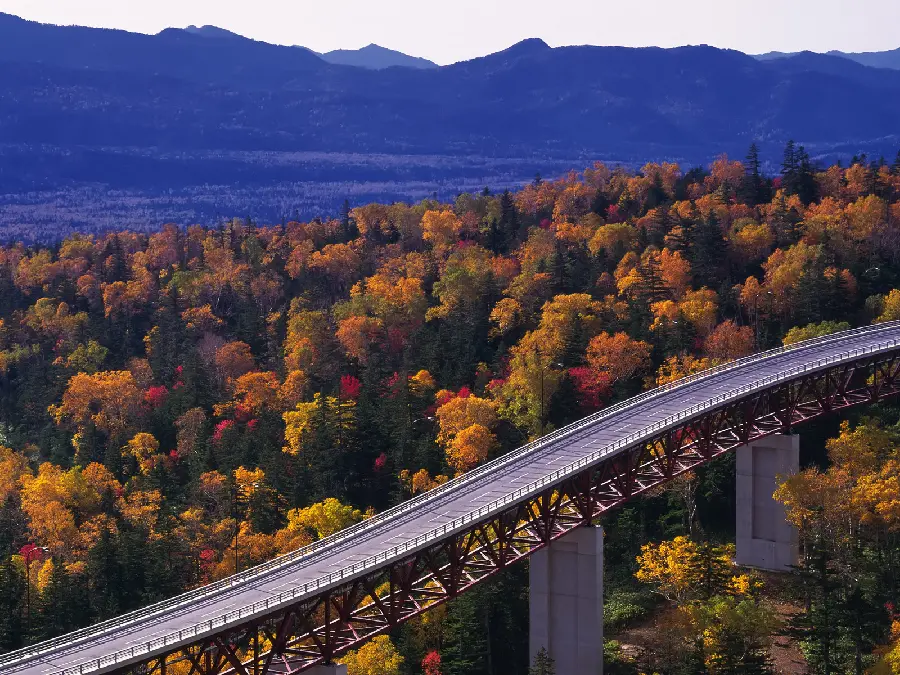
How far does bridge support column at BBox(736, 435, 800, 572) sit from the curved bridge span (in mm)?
2091

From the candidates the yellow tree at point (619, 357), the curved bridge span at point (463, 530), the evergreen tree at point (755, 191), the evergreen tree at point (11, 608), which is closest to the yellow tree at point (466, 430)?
the yellow tree at point (619, 357)

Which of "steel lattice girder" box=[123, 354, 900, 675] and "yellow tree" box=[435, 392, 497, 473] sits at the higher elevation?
"steel lattice girder" box=[123, 354, 900, 675]

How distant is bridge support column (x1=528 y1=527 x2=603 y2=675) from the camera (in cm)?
8019

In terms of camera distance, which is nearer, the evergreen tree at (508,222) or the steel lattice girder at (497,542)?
the steel lattice girder at (497,542)

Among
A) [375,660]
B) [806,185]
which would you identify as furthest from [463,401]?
[806,185]

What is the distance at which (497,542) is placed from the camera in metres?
77.1

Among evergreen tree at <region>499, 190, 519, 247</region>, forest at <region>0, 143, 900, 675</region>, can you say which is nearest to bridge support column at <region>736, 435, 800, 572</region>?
forest at <region>0, 143, 900, 675</region>

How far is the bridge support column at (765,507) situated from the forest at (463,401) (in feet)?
7.78

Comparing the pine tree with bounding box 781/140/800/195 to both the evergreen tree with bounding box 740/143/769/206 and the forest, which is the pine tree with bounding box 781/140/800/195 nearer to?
the forest

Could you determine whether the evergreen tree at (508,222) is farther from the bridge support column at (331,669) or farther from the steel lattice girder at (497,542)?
the bridge support column at (331,669)

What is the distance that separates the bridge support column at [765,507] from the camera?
96.8m

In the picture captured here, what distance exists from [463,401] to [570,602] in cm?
4110

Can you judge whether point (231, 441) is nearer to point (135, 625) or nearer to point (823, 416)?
point (823, 416)

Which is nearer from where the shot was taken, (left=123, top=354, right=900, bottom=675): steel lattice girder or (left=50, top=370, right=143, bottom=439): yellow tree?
(left=123, top=354, right=900, bottom=675): steel lattice girder
